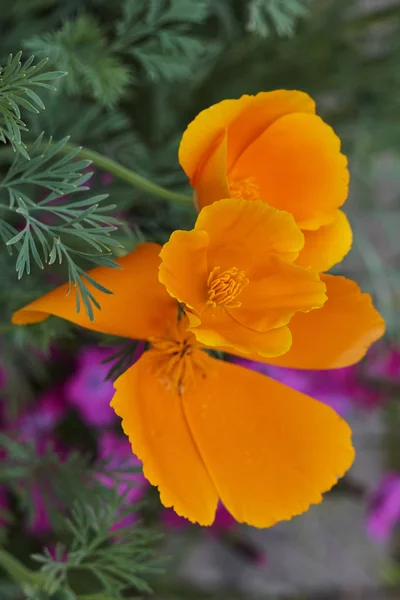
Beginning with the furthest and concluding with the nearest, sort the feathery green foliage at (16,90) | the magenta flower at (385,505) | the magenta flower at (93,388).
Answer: the magenta flower at (385,505)
the magenta flower at (93,388)
the feathery green foliage at (16,90)

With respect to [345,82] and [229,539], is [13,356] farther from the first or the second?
[345,82]

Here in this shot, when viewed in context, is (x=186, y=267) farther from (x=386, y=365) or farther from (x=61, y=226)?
(x=386, y=365)

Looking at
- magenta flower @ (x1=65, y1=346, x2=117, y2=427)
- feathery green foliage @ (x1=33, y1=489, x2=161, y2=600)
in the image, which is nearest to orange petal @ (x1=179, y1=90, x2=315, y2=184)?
feathery green foliage @ (x1=33, y1=489, x2=161, y2=600)

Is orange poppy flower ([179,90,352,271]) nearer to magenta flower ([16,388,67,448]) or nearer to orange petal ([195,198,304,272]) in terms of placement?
orange petal ([195,198,304,272])

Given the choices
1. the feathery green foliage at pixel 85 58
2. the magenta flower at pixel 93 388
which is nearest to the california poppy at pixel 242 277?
the feathery green foliage at pixel 85 58

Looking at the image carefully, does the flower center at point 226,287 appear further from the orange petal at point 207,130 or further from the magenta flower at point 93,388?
the magenta flower at point 93,388

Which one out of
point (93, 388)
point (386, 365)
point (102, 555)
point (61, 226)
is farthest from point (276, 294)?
point (386, 365)

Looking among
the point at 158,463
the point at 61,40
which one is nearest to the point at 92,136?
the point at 61,40

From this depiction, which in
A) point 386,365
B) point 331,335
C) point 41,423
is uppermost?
point 331,335
